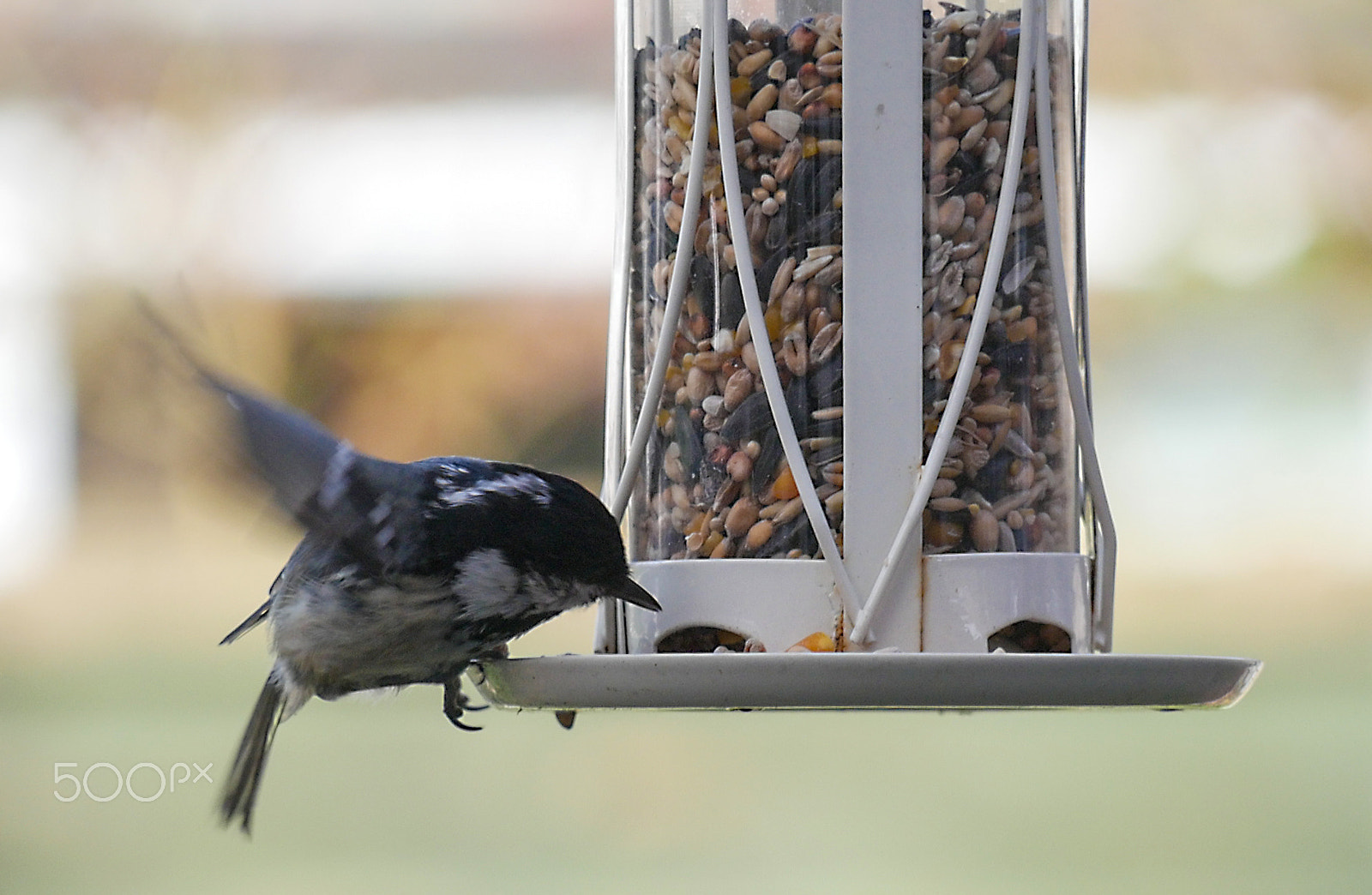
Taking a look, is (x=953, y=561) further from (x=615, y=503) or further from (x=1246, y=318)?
(x=1246, y=318)

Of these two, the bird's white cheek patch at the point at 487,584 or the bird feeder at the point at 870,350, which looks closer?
the bird feeder at the point at 870,350

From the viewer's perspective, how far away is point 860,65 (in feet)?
4.98

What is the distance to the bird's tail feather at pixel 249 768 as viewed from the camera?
2156mm

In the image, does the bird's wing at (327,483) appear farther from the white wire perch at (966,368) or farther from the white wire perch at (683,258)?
the white wire perch at (966,368)

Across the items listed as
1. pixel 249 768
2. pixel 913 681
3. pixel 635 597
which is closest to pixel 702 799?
pixel 249 768

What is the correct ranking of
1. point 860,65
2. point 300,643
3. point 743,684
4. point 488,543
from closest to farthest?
point 743,684
point 860,65
point 488,543
point 300,643

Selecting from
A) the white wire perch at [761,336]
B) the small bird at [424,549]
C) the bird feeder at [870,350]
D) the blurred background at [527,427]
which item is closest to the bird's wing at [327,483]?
the small bird at [424,549]

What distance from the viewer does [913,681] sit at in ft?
4.12

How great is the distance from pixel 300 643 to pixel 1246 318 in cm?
310

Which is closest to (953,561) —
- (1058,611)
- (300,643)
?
(1058,611)

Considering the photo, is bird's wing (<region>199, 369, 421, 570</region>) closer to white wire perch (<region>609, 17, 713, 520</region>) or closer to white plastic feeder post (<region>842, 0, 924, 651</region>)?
white wire perch (<region>609, 17, 713, 520</region>)

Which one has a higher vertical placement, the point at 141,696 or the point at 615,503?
the point at 615,503

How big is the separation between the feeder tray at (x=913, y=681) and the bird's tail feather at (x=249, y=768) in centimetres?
98

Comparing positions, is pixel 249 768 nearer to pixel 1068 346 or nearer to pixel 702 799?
pixel 1068 346
